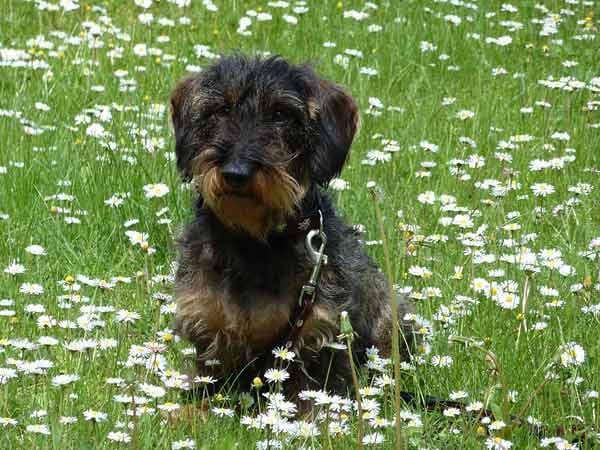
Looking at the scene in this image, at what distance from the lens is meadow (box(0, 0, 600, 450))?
3893mm

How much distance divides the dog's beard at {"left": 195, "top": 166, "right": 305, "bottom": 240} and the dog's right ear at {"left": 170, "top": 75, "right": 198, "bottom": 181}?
11.9 inches

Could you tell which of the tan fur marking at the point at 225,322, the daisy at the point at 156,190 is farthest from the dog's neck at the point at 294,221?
the daisy at the point at 156,190

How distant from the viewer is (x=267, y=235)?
4.50 metres

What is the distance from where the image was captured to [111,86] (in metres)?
7.57

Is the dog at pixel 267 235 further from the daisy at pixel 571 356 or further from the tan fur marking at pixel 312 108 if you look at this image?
the daisy at pixel 571 356

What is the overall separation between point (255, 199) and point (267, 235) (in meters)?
0.30

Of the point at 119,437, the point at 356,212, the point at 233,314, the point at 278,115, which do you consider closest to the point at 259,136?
the point at 278,115

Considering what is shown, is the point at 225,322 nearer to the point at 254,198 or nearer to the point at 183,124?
the point at 254,198

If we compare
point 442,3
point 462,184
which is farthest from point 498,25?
point 462,184

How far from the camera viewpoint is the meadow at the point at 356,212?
3.89 metres

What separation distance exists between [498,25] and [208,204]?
605 cm

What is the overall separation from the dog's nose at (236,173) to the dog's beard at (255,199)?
24 mm

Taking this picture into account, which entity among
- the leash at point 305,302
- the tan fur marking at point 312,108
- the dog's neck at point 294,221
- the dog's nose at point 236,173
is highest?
the tan fur marking at point 312,108

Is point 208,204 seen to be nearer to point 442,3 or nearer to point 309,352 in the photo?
point 309,352
